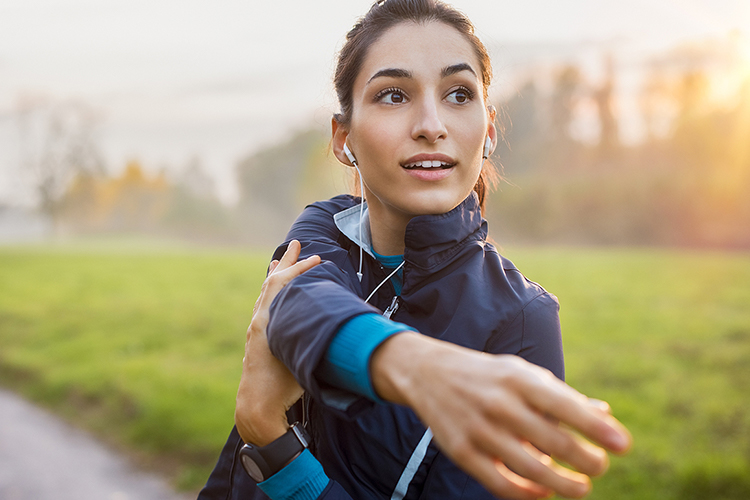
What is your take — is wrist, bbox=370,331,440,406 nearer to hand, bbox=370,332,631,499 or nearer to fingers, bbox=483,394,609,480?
hand, bbox=370,332,631,499

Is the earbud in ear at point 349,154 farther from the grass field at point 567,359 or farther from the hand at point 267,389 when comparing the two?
the grass field at point 567,359

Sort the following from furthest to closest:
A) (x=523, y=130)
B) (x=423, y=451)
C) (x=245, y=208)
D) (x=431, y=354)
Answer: (x=245, y=208) < (x=523, y=130) < (x=423, y=451) < (x=431, y=354)

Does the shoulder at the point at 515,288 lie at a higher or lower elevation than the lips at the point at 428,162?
lower

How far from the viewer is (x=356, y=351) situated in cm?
95

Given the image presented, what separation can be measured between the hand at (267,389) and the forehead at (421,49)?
590mm

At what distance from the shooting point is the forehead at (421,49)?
1.56m

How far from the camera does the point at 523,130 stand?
4225cm

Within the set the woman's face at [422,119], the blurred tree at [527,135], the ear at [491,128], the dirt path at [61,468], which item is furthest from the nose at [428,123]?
the blurred tree at [527,135]

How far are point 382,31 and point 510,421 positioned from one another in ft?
4.16

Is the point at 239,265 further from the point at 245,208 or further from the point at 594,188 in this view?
the point at 245,208

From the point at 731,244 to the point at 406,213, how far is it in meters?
24.5

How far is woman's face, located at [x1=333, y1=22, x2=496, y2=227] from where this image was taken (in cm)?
154

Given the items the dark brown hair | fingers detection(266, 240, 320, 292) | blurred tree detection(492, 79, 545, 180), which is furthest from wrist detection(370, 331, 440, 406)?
blurred tree detection(492, 79, 545, 180)

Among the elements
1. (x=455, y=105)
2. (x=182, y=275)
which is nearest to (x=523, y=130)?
(x=182, y=275)
